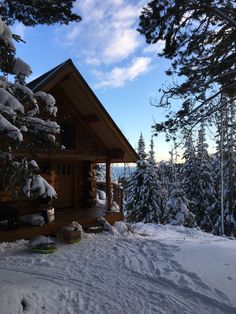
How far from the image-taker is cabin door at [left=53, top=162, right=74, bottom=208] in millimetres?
14453

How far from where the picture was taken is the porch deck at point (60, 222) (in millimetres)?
10141

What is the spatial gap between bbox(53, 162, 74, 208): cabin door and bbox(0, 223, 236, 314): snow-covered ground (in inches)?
172

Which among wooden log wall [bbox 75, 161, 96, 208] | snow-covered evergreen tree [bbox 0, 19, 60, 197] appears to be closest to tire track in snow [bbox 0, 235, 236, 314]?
snow-covered evergreen tree [bbox 0, 19, 60, 197]

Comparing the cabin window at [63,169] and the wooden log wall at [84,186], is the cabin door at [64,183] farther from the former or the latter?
the wooden log wall at [84,186]

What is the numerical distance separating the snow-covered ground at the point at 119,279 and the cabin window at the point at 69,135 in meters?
4.10

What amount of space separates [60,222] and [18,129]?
676 cm

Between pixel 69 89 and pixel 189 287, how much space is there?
836cm

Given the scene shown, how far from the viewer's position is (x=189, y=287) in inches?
270

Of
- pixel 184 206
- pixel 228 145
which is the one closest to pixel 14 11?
pixel 184 206

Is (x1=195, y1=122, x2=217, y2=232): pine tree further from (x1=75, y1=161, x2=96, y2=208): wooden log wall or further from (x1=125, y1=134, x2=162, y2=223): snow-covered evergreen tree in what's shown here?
(x1=75, y1=161, x2=96, y2=208): wooden log wall

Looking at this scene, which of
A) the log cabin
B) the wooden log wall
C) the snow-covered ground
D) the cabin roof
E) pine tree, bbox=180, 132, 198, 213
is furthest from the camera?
pine tree, bbox=180, 132, 198, 213

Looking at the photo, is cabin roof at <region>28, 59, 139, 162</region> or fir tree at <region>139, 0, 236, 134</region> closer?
→ fir tree at <region>139, 0, 236, 134</region>

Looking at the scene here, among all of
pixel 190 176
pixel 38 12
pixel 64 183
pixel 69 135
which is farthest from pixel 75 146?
pixel 190 176

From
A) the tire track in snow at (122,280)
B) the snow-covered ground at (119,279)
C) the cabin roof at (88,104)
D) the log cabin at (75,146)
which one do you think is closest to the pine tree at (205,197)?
the log cabin at (75,146)
